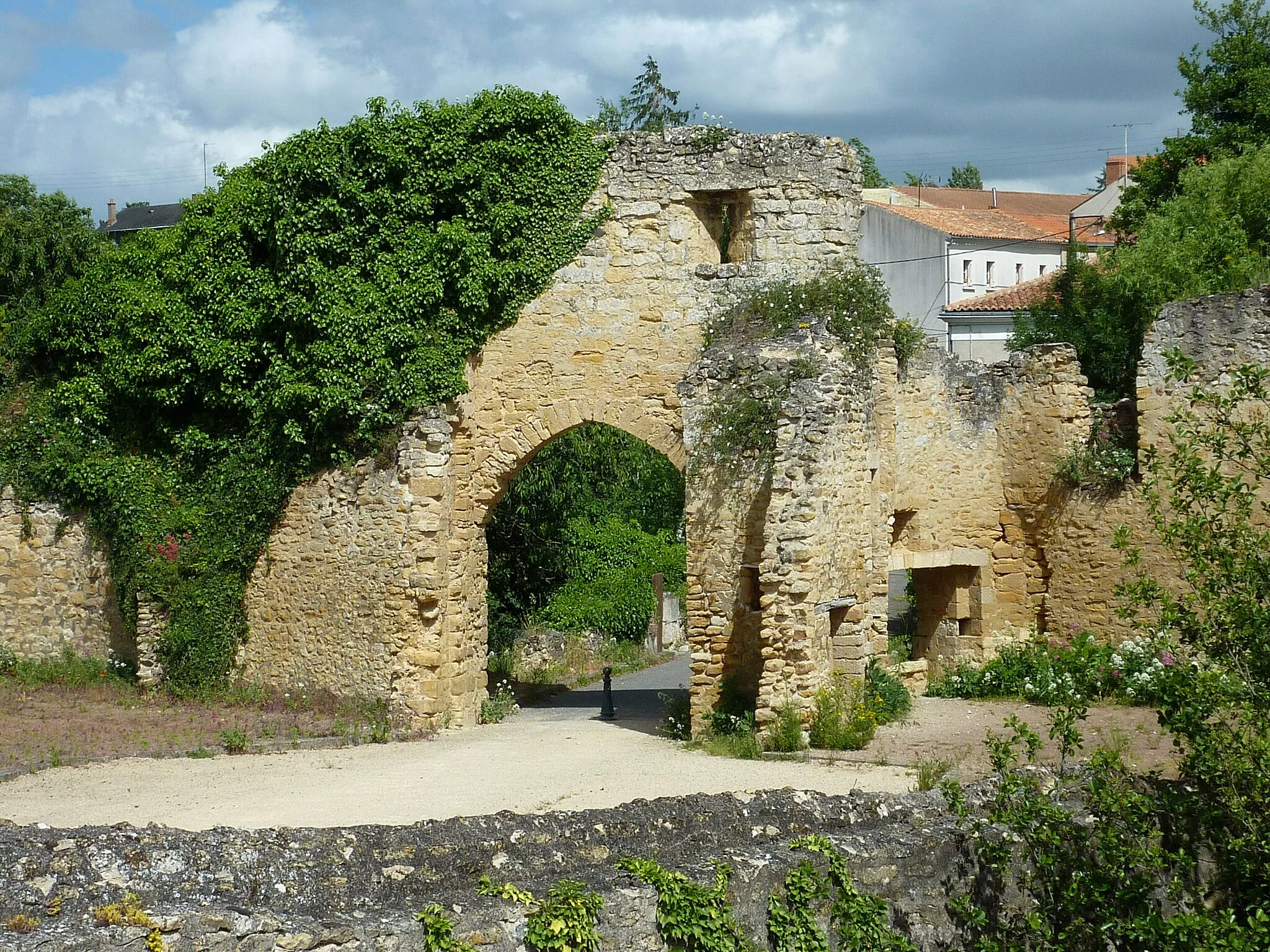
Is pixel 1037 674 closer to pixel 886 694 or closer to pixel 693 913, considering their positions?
pixel 886 694

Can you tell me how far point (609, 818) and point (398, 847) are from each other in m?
1.04

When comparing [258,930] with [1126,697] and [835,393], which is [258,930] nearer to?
[835,393]

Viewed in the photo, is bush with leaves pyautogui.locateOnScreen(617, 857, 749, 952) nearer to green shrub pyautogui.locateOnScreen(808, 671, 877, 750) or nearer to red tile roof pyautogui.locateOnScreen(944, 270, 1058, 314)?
green shrub pyautogui.locateOnScreen(808, 671, 877, 750)

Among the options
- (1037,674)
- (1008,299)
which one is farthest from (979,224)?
(1037,674)

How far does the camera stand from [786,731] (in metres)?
10.4

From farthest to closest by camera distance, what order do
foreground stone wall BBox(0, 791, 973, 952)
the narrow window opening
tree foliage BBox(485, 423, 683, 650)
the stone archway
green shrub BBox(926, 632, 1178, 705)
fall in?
tree foliage BBox(485, 423, 683, 650)
the stone archway
the narrow window opening
green shrub BBox(926, 632, 1178, 705)
foreground stone wall BBox(0, 791, 973, 952)

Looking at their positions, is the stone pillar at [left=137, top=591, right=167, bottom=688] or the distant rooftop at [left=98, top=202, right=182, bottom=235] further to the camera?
the distant rooftop at [left=98, top=202, right=182, bottom=235]

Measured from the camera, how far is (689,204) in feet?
41.6

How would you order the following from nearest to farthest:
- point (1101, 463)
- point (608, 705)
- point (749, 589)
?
1. point (749, 589)
2. point (1101, 463)
3. point (608, 705)

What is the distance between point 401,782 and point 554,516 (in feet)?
29.7

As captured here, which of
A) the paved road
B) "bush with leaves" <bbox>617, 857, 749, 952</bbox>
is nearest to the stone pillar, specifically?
the paved road

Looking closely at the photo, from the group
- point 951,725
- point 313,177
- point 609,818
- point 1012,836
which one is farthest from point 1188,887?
point 313,177

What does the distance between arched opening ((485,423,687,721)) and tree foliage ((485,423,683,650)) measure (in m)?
0.02

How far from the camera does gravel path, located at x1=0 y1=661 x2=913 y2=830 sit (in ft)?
28.9
